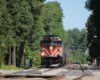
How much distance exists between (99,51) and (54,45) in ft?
59.0

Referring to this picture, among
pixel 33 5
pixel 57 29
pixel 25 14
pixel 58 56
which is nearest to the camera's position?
pixel 58 56

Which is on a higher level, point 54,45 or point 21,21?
point 21,21

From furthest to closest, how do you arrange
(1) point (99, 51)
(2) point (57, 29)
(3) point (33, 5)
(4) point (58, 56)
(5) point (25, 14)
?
(2) point (57, 29), (1) point (99, 51), (3) point (33, 5), (5) point (25, 14), (4) point (58, 56)

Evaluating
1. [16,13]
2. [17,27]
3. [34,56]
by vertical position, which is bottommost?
[34,56]

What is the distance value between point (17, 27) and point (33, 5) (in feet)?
19.2

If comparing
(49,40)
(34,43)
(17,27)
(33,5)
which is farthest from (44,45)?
(34,43)

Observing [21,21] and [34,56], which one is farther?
[34,56]

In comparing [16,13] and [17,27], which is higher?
[16,13]

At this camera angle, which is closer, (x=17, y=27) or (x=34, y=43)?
(x=17, y=27)

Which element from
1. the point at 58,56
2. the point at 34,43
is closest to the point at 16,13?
the point at 58,56

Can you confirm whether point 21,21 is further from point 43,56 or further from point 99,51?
point 99,51

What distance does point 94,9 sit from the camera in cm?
3269

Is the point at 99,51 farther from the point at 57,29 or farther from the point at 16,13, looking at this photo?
the point at 57,29

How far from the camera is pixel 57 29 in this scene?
2785 inches
